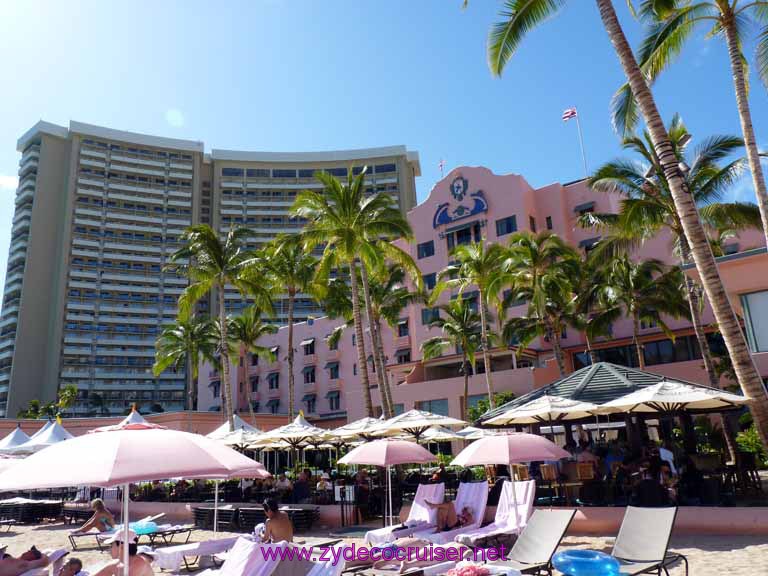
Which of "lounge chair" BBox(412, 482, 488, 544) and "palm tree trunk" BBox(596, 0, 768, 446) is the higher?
"palm tree trunk" BBox(596, 0, 768, 446)

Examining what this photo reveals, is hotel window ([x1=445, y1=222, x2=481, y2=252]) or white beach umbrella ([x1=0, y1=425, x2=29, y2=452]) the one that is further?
hotel window ([x1=445, y1=222, x2=481, y2=252])

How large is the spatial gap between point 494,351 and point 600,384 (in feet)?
71.7

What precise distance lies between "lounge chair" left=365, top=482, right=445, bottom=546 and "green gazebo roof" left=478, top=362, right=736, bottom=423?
11.5 feet

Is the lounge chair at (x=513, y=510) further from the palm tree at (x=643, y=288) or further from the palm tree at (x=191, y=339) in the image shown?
the palm tree at (x=191, y=339)

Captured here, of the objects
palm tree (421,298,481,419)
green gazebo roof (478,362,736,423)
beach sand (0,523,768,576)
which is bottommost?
beach sand (0,523,768,576)

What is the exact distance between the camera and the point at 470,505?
40.3 ft

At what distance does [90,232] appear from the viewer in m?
85.8

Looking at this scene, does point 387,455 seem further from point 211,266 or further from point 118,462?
point 211,266

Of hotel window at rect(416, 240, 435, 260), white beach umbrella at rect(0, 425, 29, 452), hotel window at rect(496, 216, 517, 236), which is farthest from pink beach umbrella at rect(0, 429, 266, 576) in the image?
hotel window at rect(416, 240, 435, 260)

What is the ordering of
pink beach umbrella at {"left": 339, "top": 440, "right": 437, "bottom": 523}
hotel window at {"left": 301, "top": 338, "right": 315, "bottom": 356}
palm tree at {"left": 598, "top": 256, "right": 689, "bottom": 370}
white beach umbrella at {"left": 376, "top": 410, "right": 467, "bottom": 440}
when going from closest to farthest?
pink beach umbrella at {"left": 339, "top": 440, "right": 437, "bottom": 523}
white beach umbrella at {"left": 376, "top": 410, "right": 467, "bottom": 440}
palm tree at {"left": 598, "top": 256, "right": 689, "bottom": 370}
hotel window at {"left": 301, "top": 338, "right": 315, "bottom": 356}

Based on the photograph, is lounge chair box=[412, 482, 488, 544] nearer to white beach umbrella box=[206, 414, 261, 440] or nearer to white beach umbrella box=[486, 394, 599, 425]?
white beach umbrella box=[486, 394, 599, 425]

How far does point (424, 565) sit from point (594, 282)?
23388 mm

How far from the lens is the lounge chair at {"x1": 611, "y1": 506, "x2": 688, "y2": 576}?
746cm

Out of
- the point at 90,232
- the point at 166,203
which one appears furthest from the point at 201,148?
the point at 90,232
